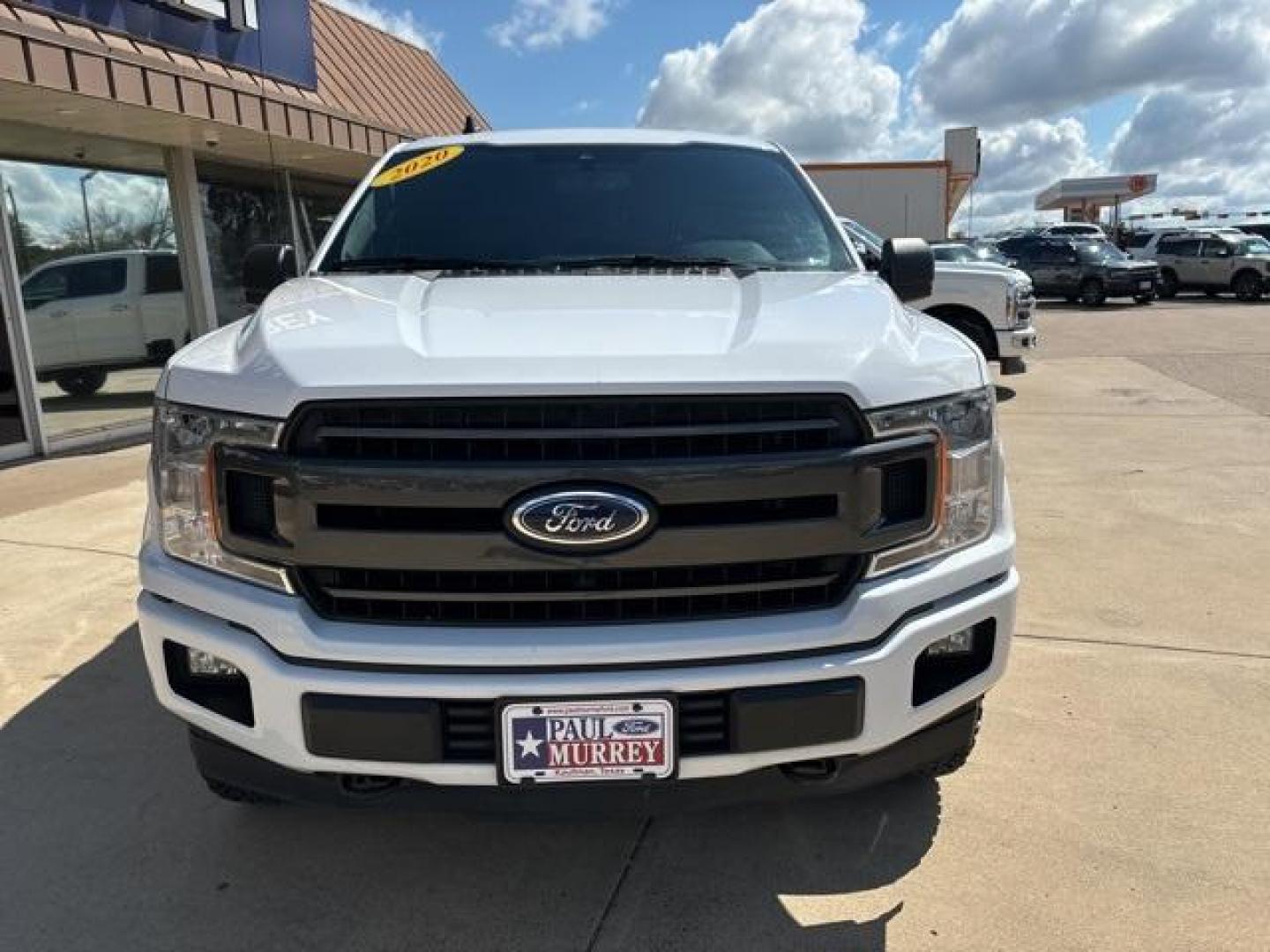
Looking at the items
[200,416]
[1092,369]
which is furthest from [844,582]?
[1092,369]

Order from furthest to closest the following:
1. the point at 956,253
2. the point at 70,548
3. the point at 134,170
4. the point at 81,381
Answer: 1. the point at 956,253
2. the point at 134,170
3. the point at 81,381
4. the point at 70,548

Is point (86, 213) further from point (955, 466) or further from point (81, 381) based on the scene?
point (955, 466)

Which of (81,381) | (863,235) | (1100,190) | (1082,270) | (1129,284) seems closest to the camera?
(81,381)

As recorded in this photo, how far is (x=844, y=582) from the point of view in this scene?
83.1 inches

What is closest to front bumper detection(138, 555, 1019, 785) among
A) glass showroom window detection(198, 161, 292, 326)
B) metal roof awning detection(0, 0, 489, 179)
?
metal roof awning detection(0, 0, 489, 179)

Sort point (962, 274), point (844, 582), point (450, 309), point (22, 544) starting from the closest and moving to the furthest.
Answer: point (844, 582) < point (450, 309) < point (22, 544) < point (962, 274)

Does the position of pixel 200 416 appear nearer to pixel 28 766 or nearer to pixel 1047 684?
pixel 28 766

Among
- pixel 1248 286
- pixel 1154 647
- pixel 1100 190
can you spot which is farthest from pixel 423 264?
pixel 1100 190

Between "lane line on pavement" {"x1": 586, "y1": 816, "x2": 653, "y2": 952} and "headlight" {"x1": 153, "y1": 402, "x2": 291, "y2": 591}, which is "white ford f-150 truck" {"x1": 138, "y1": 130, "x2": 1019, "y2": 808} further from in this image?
"lane line on pavement" {"x1": 586, "y1": 816, "x2": 653, "y2": 952}

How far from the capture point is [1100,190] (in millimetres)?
59562

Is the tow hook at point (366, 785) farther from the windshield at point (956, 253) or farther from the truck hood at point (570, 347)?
the windshield at point (956, 253)

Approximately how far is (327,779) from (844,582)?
1196 millimetres

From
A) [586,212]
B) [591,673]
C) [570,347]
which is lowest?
[591,673]

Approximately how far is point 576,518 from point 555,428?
187 millimetres
